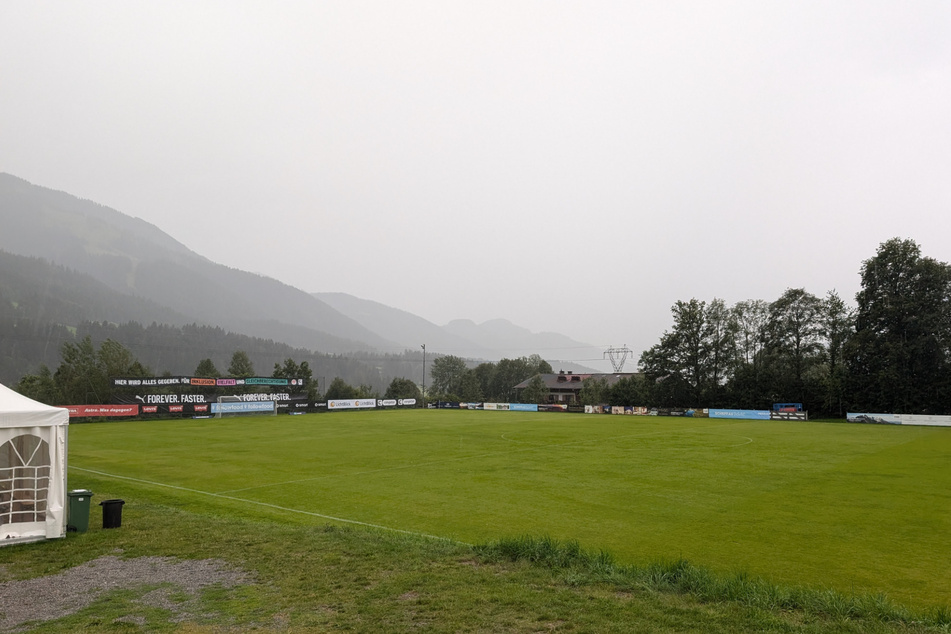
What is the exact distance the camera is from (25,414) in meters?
13.3

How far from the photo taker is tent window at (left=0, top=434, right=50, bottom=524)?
1322 cm

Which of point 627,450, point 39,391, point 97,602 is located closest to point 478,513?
point 97,602

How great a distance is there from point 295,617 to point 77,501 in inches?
356

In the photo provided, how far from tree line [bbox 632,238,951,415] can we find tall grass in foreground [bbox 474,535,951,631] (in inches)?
2799

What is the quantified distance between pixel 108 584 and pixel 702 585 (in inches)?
397

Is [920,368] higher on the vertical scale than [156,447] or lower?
higher

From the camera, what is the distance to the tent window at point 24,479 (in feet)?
43.4

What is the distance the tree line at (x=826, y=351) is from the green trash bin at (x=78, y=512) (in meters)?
77.1

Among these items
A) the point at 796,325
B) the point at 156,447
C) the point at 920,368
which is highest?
the point at 796,325

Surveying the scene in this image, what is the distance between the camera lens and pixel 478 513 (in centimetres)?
1692

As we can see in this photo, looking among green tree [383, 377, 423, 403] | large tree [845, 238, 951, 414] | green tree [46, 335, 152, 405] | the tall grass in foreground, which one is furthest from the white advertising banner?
the tall grass in foreground

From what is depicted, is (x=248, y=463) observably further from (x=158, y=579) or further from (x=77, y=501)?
(x=158, y=579)

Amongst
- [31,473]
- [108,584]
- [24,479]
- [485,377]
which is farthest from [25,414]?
[485,377]

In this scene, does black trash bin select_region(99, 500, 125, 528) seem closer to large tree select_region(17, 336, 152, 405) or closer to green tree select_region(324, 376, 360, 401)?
large tree select_region(17, 336, 152, 405)
